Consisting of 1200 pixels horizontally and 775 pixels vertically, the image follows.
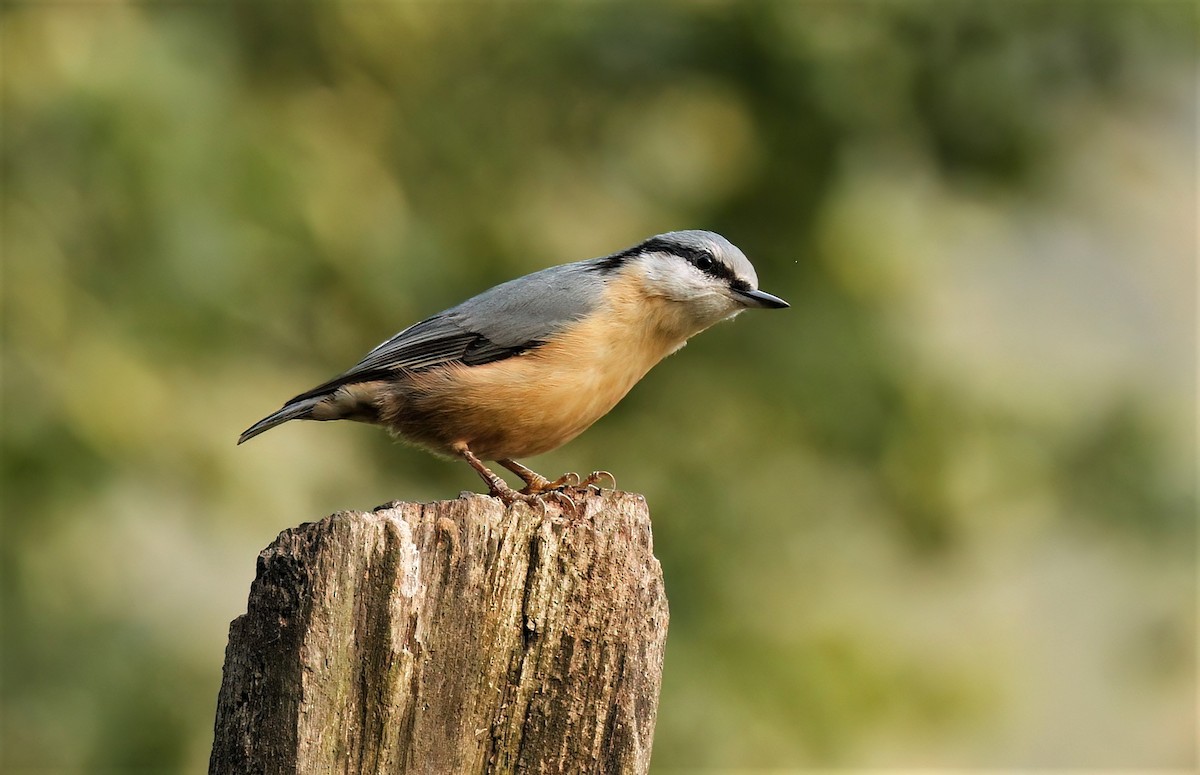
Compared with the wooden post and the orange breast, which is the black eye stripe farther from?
the wooden post

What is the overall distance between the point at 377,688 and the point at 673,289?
7.84ft

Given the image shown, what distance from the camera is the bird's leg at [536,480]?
4.07 m

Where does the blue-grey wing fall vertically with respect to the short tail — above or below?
above

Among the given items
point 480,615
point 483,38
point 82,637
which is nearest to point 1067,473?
point 483,38

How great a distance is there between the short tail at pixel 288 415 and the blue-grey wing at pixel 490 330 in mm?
28

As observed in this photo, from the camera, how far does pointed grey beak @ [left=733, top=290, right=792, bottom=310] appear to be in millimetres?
4624

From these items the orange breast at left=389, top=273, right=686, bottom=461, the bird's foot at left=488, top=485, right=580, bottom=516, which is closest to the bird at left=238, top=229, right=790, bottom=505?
the orange breast at left=389, top=273, right=686, bottom=461

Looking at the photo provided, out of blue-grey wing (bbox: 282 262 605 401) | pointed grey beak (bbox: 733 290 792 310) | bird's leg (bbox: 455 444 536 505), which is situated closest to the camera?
bird's leg (bbox: 455 444 536 505)

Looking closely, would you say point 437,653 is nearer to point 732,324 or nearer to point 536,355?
point 536,355

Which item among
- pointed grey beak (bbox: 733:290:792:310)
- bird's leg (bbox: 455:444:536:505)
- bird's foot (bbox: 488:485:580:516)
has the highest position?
pointed grey beak (bbox: 733:290:792:310)

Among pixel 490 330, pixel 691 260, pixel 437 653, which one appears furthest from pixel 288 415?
pixel 437 653

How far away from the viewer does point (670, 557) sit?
337 inches

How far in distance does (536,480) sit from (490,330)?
0.53 m

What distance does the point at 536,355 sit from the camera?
4.41 meters
